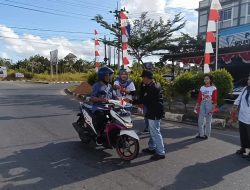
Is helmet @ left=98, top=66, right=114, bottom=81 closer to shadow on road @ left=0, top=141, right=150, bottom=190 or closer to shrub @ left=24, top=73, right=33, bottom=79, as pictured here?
shadow on road @ left=0, top=141, right=150, bottom=190

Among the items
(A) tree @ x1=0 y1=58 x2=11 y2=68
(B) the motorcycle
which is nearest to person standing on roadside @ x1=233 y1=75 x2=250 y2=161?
(B) the motorcycle

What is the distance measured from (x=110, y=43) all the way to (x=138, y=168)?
80.0 feet

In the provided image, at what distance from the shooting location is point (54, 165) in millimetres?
5594

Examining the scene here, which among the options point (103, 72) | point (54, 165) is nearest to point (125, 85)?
point (103, 72)

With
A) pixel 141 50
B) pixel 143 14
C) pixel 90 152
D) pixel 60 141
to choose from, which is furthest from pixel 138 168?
pixel 143 14

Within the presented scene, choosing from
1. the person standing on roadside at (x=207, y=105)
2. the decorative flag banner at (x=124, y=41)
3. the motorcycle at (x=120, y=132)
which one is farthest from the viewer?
the decorative flag banner at (x=124, y=41)

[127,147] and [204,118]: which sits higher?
[204,118]

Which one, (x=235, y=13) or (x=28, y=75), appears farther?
(x=28, y=75)

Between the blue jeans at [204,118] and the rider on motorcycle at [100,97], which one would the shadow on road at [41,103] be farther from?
the rider on motorcycle at [100,97]

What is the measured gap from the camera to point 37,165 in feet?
18.3

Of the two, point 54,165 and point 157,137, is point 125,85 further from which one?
point 54,165

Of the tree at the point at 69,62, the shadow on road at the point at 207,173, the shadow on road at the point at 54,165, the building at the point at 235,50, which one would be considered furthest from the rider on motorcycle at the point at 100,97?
the tree at the point at 69,62

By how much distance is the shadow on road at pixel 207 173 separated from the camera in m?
4.71

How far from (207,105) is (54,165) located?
4162mm
